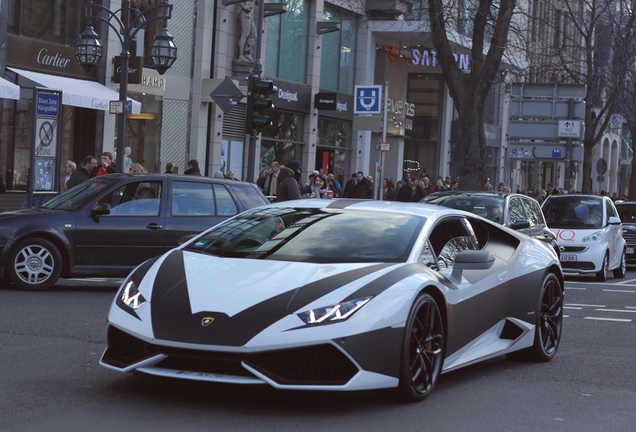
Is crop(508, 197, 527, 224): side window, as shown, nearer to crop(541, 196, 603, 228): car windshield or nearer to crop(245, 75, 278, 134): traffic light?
crop(541, 196, 603, 228): car windshield

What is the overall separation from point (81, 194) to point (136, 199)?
0.66 metres

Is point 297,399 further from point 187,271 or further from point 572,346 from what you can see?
point 572,346

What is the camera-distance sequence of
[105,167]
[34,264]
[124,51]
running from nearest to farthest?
[34,264] < [105,167] < [124,51]

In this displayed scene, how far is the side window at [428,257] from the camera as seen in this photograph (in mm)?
7258

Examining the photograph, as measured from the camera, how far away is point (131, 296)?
666cm

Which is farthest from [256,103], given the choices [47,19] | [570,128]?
[570,128]

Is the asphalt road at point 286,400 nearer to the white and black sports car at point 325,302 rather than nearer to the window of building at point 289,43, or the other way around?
the white and black sports car at point 325,302

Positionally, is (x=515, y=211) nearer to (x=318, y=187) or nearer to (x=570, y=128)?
(x=318, y=187)

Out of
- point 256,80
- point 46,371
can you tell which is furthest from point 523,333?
point 256,80

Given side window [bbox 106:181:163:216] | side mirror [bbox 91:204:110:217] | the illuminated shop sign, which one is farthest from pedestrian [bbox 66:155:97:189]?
the illuminated shop sign

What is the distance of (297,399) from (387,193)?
29273 millimetres

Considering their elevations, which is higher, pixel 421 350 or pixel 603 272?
pixel 421 350

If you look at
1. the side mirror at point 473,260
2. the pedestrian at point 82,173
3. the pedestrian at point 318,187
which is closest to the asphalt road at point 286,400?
the side mirror at point 473,260

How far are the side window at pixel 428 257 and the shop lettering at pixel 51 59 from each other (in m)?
20.7
